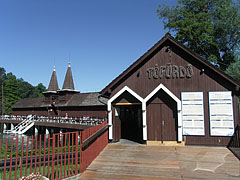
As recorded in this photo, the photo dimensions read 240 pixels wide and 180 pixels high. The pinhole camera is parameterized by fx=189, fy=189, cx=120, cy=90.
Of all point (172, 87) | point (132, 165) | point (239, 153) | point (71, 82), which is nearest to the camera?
point (132, 165)

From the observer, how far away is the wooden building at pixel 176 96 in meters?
9.03

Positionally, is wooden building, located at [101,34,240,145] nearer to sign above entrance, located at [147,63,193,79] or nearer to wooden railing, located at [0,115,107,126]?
sign above entrance, located at [147,63,193,79]

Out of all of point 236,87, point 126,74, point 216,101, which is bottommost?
point 216,101

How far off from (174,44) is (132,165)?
643 centimetres

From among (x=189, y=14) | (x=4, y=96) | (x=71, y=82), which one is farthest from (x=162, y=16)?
(x=4, y=96)

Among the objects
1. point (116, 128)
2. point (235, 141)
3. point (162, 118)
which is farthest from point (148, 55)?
point (235, 141)

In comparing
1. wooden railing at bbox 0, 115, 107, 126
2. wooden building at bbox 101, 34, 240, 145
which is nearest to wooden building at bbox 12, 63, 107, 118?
wooden railing at bbox 0, 115, 107, 126

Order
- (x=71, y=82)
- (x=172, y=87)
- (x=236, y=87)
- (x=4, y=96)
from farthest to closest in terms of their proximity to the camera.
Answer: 1. (x=4, y=96)
2. (x=71, y=82)
3. (x=172, y=87)
4. (x=236, y=87)

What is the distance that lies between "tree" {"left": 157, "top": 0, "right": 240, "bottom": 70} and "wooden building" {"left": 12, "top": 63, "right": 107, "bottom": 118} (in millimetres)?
14792

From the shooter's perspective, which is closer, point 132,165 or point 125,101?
point 132,165

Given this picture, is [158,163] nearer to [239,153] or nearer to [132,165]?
[132,165]

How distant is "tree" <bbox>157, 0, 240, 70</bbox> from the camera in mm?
20250

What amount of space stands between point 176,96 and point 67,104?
88.8 feet

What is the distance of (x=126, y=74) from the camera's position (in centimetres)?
1040
